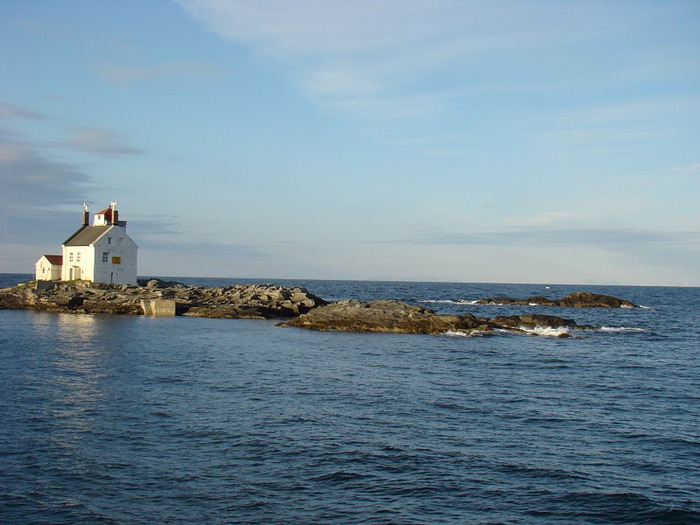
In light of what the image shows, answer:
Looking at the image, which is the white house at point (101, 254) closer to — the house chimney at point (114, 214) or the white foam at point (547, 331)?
the house chimney at point (114, 214)

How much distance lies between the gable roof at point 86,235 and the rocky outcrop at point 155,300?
5.09 metres

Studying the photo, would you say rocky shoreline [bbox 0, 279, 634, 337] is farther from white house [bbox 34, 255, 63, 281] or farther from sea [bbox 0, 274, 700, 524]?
sea [bbox 0, 274, 700, 524]

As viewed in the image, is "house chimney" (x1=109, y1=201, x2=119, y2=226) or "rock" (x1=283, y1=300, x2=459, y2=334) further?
"house chimney" (x1=109, y1=201, x2=119, y2=226)

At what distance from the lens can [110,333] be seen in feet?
159

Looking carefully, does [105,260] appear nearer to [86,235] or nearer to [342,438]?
[86,235]

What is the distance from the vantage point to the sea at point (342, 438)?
1467 centimetres

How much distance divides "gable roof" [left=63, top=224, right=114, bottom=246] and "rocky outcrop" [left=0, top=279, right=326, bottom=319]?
5.09 m

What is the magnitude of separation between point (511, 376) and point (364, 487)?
18377mm

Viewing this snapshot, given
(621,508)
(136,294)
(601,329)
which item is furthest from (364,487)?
(136,294)

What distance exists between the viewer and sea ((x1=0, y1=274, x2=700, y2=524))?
14672 mm

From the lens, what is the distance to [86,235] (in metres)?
78.0

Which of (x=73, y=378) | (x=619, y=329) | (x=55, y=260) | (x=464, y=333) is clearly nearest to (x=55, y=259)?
(x=55, y=260)

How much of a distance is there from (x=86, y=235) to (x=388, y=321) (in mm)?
43893

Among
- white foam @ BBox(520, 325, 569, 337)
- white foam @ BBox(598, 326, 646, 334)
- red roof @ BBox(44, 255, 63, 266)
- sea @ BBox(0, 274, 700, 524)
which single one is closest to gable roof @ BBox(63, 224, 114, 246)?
red roof @ BBox(44, 255, 63, 266)
